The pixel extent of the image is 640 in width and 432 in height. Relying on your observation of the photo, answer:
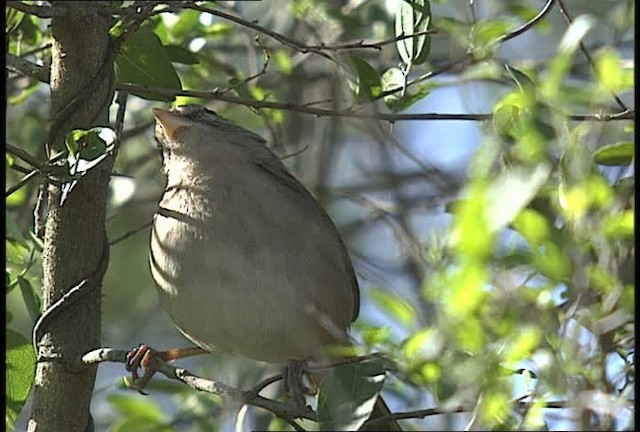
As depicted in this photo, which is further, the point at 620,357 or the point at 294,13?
the point at 294,13

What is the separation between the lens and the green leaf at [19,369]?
2.56 meters

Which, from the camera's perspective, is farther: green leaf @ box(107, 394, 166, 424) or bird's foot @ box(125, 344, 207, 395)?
green leaf @ box(107, 394, 166, 424)

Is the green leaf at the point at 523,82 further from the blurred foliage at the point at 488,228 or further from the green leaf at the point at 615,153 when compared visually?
the green leaf at the point at 615,153

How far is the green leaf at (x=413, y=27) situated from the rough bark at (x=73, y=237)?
623mm

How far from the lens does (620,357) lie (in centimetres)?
251

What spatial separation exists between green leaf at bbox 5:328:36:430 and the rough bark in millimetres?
80

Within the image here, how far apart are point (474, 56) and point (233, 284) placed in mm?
774

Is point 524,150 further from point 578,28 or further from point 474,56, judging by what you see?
point 474,56

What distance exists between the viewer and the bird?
2.95m

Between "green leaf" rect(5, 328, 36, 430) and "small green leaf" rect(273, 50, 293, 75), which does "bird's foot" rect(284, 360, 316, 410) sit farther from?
"small green leaf" rect(273, 50, 293, 75)

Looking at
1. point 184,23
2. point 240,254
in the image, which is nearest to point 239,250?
point 240,254

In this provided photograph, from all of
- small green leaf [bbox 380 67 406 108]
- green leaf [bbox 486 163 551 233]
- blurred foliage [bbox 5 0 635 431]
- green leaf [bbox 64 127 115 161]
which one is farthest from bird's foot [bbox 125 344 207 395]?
green leaf [bbox 486 163 551 233]

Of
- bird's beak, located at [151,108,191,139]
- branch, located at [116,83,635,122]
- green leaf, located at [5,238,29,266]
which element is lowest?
green leaf, located at [5,238,29,266]

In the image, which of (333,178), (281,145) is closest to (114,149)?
(281,145)
